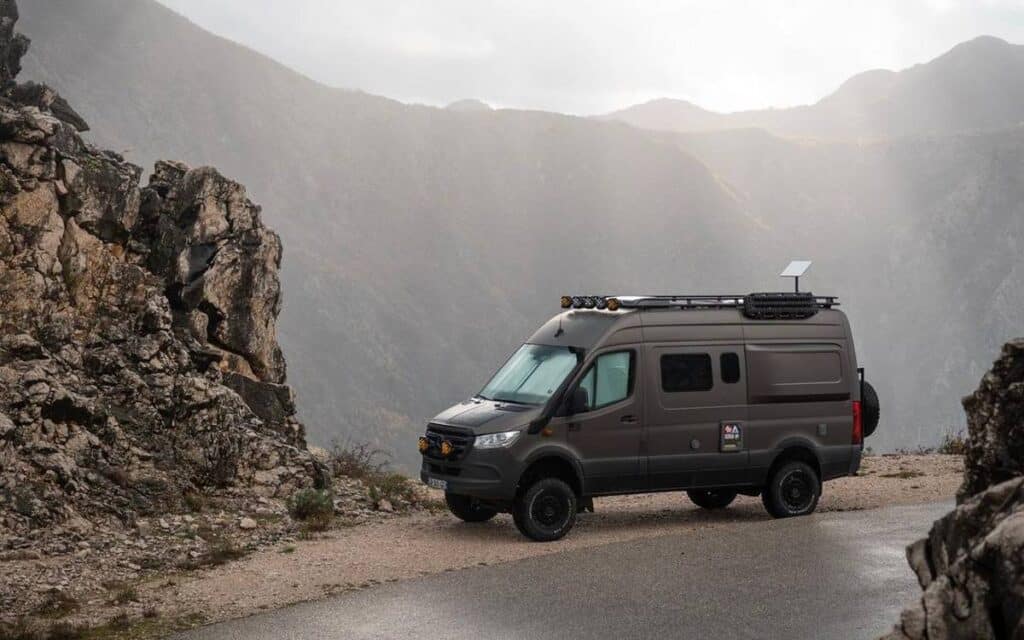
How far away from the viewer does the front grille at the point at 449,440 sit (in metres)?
12.6

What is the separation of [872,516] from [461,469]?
16.9ft

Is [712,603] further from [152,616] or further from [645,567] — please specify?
[152,616]

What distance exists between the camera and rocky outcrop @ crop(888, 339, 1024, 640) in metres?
5.29

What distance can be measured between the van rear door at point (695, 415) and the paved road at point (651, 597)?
1112mm

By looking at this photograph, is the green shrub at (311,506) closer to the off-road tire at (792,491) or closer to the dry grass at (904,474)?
the off-road tire at (792,491)

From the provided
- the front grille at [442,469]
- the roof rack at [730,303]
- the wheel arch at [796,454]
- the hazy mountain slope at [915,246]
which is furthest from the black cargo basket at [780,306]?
the hazy mountain slope at [915,246]

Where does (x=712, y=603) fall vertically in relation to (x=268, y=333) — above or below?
below

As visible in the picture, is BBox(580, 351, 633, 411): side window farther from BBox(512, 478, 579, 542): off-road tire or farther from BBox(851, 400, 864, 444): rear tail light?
BBox(851, 400, 864, 444): rear tail light

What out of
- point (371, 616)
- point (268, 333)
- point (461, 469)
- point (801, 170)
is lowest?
point (371, 616)

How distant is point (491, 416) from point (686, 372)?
2.48 metres

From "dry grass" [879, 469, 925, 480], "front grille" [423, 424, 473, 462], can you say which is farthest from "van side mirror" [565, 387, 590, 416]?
"dry grass" [879, 469, 925, 480]

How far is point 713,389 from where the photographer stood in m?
13.7

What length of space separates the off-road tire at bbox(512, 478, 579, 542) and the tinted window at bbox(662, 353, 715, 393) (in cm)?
179

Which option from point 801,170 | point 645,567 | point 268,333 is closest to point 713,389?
point 645,567
